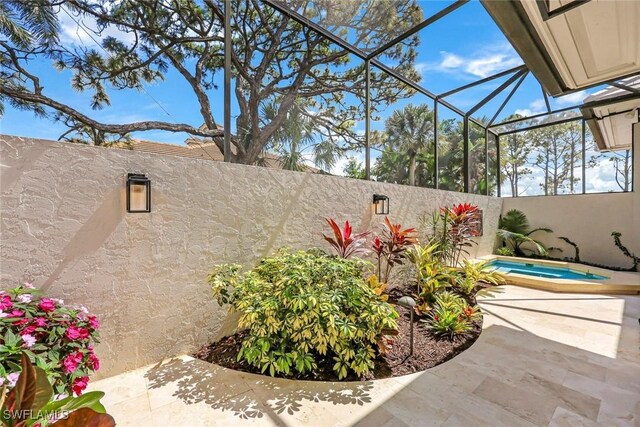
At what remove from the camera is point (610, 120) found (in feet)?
22.8

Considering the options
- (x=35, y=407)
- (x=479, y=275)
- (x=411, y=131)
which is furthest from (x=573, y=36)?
(x=411, y=131)

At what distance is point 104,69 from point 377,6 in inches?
168

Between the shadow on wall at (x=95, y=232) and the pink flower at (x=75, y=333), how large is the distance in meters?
0.65

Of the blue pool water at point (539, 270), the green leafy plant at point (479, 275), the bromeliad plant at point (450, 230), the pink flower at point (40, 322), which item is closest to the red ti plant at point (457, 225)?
the bromeliad plant at point (450, 230)

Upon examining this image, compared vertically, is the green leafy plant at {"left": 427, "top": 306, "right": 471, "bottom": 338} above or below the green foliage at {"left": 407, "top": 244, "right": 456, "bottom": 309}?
below

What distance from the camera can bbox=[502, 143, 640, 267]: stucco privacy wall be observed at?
8023 mm

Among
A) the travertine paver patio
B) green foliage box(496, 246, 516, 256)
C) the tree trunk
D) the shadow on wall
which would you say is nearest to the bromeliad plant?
the tree trunk

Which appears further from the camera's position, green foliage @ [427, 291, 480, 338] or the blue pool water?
the blue pool water

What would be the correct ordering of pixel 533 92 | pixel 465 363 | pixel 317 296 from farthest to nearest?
pixel 533 92
pixel 465 363
pixel 317 296

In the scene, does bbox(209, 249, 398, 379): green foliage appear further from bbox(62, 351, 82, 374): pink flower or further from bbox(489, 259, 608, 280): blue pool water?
bbox(489, 259, 608, 280): blue pool water

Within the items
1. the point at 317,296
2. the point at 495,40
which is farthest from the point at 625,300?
the point at 317,296

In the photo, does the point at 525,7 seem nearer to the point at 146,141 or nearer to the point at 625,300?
the point at 146,141

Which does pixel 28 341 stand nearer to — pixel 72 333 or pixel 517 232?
pixel 72 333

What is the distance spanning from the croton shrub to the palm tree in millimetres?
7039
